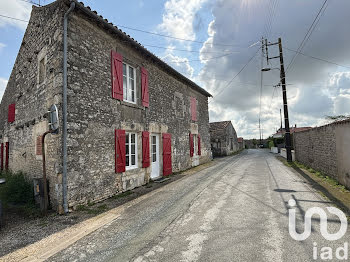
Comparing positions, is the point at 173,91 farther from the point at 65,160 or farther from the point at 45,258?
the point at 45,258

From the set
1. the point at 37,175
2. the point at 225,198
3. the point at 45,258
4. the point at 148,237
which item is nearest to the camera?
the point at 45,258

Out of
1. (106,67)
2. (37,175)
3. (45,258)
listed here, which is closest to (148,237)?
(45,258)

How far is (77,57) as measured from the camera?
5.26 metres

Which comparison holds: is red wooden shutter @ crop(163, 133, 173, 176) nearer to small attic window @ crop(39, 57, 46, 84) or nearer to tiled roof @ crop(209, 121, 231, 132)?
small attic window @ crop(39, 57, 46, 84)

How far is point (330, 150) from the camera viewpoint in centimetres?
709

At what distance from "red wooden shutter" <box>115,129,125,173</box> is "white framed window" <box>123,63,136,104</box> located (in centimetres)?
146

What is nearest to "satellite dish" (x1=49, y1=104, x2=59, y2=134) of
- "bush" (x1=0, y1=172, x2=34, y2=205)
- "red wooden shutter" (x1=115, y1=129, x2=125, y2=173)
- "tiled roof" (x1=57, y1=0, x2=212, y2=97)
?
"red wooden shutter" (x1=115, y1=129, x2=125, y2=173)

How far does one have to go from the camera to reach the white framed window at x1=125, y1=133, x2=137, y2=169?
6.90 metres

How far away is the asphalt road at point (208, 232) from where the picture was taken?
8.88 ft

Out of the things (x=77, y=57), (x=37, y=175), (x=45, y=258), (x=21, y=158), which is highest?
(x=77, y=57)

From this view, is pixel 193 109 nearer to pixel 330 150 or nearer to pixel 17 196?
pixel 330 150

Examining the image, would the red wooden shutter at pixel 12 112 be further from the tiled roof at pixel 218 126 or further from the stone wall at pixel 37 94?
the tiled roof at pixel 218 126

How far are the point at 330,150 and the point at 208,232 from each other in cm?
658

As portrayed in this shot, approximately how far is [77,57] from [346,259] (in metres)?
6.86
